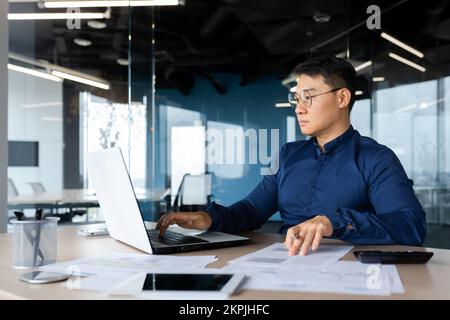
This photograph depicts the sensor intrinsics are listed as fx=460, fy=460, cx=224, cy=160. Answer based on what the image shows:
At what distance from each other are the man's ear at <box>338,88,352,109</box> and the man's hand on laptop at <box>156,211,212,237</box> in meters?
0.72

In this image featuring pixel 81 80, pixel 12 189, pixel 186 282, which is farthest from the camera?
pixel 81 80

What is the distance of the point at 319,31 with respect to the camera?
6.86 m

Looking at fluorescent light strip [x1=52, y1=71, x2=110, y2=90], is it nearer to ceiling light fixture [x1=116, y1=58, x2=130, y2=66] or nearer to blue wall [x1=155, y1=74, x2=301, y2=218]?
ceiling light fixture [x1=116, y1=58, x2=130, y2=66]

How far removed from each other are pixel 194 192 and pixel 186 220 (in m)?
5.34

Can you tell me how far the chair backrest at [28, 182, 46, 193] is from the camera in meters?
5.82

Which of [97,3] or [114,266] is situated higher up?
[97,3]

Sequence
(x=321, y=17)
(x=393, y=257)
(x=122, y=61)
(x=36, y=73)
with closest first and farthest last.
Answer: (x=393, y=257) < (x=36, y=73) < (x=321, y=17) < (x=122, y=61)

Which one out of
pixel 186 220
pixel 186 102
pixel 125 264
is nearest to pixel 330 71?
pixel 186 220

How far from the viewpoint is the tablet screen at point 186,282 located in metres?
0.85

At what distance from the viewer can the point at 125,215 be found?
4.19 ft

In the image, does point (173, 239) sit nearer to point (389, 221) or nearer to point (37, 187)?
point (389, 221)
